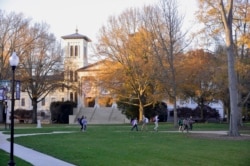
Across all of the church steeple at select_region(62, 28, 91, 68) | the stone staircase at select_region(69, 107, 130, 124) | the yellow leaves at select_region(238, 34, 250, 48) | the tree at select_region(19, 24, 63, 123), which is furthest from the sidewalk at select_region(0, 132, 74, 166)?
the church steeple at select_region(62, 28, 91, 68)

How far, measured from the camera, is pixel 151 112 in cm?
5931

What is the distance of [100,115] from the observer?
241 feet

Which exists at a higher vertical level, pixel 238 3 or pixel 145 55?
pixel 238 3

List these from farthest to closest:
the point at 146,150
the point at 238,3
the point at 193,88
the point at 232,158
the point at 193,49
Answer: the point at 193,88, the point at 193,49, the point at 238,3, the point at 146,150, the point at 232,158

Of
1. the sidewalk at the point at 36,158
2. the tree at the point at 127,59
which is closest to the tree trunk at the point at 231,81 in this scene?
the sidewalk at the point at 36,158

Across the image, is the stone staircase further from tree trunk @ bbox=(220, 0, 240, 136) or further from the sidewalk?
the sidewalk

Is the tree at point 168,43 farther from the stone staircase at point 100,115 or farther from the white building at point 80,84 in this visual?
the stone staircase at point 100,115

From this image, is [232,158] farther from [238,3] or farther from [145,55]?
[145,55]

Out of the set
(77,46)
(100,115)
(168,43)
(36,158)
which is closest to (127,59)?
(168,43)

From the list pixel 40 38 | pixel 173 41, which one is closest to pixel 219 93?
pixel 173 41

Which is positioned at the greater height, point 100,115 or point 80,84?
point 80,84

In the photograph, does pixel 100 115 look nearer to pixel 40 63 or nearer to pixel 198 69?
pixel 40 63

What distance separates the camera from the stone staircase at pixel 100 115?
232 ft

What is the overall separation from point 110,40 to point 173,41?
11067 millimetres
